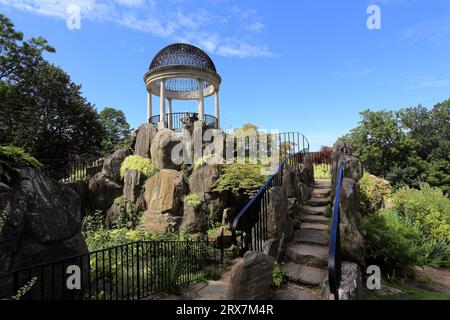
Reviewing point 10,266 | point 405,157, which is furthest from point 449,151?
point 10,266

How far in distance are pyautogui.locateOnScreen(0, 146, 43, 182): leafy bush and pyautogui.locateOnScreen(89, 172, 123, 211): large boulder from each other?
20.6ft

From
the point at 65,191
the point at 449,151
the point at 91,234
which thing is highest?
the point at 449,151

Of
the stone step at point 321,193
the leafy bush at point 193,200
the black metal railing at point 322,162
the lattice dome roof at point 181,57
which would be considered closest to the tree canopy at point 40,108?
the lattice dome roof at point 181,57

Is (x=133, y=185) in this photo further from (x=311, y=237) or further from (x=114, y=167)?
(x=311, y=237)

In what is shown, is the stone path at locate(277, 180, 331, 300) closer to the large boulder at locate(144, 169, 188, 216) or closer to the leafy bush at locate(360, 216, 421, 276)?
the leafy bush at locate(360, 216, 421, 276)

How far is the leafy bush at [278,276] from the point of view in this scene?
414 cm

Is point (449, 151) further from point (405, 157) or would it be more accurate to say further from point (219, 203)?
point (219, 203)

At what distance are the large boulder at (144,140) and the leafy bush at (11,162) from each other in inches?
268

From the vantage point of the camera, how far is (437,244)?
269 inches

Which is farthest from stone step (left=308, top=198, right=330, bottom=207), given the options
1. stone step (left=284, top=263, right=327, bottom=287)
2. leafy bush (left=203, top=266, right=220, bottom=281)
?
leafy bush (left=203, top=266, right=220, bottom=281)


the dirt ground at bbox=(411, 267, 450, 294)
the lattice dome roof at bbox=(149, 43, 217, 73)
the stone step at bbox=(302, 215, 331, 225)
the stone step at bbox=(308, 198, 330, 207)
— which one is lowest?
the dirt ground at bbox=(411, 267, 450, 294)

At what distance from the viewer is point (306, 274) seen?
14.3 feet

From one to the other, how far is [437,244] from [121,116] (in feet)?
125

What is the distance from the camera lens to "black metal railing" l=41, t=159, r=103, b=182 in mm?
12062
